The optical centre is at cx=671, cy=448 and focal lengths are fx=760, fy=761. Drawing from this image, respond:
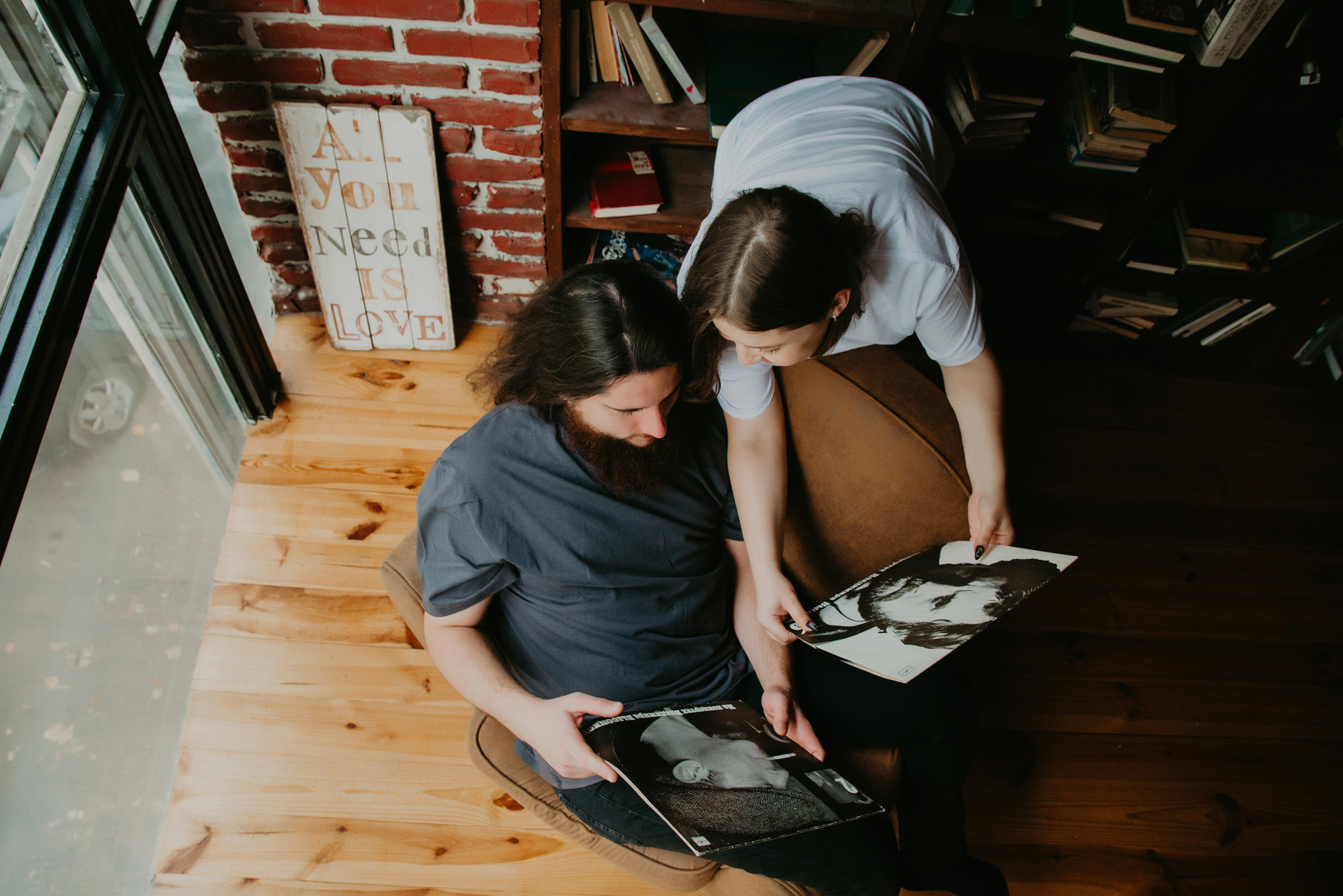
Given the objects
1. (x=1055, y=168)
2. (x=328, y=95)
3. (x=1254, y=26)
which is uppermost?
(x=1254, y=26)

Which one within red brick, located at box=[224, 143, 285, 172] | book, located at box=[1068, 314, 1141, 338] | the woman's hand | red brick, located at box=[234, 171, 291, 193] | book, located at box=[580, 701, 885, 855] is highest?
red brick, located at box=[224, 143, 285, 172]

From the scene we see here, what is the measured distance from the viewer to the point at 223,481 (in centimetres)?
184

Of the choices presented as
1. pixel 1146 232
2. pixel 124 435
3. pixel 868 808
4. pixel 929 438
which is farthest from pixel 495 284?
pixel 1146 232

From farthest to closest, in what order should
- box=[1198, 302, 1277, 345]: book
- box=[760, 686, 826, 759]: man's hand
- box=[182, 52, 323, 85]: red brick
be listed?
box=[1198, 302, 1277, 345]: book → box=[182, 52, 323, 85]: red brick → box=[760, 686, 826, 759]: man's hand

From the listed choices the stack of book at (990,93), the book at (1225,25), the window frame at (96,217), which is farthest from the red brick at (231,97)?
the book at (1225,25)

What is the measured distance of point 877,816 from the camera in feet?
4.11

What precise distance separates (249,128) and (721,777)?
1.69 metres

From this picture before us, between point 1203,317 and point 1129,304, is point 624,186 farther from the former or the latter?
point 1203,317

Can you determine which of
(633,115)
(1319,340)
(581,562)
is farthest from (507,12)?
(1319,340)

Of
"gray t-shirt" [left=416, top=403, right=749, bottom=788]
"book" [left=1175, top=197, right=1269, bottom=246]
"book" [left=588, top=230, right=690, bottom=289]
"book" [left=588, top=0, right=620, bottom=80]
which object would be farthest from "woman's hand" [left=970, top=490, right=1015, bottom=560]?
"book" [left=1175, top=197, right=1269, bottom=246]

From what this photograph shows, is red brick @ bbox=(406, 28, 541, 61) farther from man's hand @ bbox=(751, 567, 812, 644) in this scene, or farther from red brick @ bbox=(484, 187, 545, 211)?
man's hand @ bbox=(751, 567, 812, 644)

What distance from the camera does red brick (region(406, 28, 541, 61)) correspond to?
5.16 ft

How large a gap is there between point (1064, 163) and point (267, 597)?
2.16m

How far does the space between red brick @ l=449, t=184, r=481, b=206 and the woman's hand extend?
137cm
